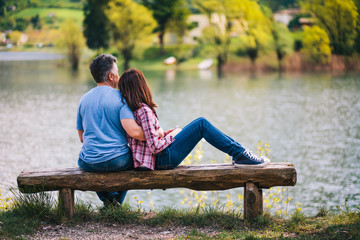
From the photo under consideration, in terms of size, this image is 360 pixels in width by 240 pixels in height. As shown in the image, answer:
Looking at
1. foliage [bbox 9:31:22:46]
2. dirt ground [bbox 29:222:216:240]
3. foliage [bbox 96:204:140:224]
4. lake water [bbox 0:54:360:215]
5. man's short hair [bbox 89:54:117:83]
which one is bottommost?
lake water [bbox 0:54:360:215]

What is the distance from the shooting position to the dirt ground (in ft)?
14.7

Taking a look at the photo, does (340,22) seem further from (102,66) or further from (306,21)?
(102,66)

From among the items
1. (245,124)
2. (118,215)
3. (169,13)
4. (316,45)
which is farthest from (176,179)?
(169,13)

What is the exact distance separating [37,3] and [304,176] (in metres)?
76.2

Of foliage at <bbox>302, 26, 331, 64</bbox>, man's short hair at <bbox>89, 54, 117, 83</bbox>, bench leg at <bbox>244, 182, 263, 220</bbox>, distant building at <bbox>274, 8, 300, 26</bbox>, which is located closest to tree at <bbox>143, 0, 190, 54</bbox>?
distant building at <bbox>274, 8, 300, 26</bbox>

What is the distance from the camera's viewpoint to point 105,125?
4645 millimetres

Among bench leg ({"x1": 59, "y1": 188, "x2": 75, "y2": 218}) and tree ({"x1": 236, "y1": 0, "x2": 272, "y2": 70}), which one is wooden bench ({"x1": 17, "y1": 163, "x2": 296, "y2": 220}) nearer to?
bench leg ({"x1": 59, "y1": 188, "x2": 75, "y2": 218})

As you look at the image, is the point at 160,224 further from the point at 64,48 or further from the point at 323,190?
the point at 64,48

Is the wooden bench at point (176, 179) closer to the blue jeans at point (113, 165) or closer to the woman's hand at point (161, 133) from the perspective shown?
the blue jeans at point (113, 165)

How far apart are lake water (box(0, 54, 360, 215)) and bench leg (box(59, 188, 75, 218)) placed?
58.0 inches

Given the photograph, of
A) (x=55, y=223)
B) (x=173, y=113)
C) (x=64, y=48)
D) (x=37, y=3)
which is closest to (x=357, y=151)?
(x=173, y=113)

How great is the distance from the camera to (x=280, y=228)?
464cm

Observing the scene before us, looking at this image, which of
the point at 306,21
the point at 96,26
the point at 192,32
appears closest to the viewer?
the point at 306,21

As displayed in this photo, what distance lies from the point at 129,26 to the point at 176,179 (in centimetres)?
4978
